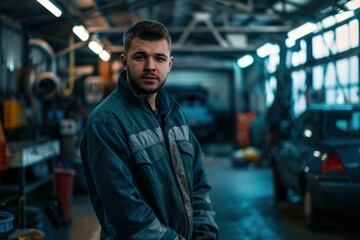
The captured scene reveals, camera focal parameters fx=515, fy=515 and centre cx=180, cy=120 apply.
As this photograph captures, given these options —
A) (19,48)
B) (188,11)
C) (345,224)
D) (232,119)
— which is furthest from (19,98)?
(232,119)

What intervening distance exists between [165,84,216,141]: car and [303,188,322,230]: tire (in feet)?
45.2

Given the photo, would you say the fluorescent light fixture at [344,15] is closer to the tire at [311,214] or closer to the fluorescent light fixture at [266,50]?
the tire at [311,214]

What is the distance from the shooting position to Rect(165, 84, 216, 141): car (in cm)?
2127

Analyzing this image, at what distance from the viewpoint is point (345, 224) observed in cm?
756

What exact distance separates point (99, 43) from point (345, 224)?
17.4 ft

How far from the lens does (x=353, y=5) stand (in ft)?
21.6

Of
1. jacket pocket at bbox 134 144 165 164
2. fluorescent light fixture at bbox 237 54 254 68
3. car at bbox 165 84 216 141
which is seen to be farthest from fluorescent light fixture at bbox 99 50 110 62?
car at bbox 165 84 216 141

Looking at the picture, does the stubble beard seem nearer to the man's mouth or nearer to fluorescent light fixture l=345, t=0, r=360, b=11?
the man's mouth

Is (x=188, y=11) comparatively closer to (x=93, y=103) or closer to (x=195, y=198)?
(x=93, y=103)

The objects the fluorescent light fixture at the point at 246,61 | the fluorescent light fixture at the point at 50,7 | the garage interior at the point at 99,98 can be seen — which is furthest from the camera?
the fluorescent light fixture at the point at 246,61

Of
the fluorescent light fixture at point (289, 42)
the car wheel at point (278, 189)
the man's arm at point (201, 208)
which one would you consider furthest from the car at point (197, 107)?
the man's arm at point (201, 208)

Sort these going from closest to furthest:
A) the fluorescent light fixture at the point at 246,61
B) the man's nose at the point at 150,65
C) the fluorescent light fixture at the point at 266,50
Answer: the man's nose at the point at 150,65, the fluorescent light fixture at the point at 266,50, the fluorescent light fixture at the point at 246,61

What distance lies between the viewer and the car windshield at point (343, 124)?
7426mm

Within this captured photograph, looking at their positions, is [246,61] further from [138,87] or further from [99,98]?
[138,87]
